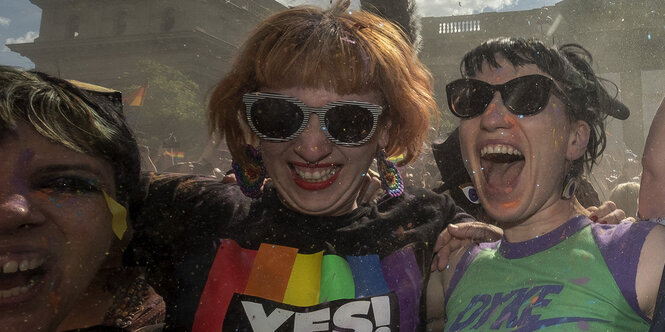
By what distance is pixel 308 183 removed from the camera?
1.98m

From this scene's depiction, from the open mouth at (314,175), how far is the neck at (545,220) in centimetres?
73

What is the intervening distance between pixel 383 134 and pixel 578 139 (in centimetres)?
78

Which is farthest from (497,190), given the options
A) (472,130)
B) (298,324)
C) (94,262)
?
(94,262)

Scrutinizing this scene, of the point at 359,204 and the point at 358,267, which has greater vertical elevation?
the point at 359,204

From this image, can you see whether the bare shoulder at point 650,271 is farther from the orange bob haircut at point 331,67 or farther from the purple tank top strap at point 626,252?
the orange bob haircut at point 331,67

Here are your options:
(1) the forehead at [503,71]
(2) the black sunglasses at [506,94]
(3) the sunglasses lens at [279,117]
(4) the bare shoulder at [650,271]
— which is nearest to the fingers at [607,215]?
(4) the bare shoulder at [650,271]

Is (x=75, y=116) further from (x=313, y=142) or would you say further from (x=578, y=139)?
(x=578, y=139)

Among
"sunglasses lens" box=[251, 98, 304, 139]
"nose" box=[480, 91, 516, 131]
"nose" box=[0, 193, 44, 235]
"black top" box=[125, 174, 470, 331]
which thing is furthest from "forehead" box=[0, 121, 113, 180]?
"nose" box=[480, 91, 516, 131]

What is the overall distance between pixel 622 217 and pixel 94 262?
5.98 ft

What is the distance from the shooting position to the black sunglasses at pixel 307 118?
190cm

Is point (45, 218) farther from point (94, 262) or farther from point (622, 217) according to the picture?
point (622, 217)

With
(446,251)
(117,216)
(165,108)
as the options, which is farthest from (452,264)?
(165,108)

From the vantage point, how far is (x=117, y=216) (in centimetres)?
169

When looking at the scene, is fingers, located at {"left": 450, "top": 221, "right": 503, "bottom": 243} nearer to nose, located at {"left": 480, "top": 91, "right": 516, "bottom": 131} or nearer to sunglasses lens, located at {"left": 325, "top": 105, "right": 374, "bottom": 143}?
nose, located at {"left": 480, "top": 91, "right": 516, "bottom": 131}
